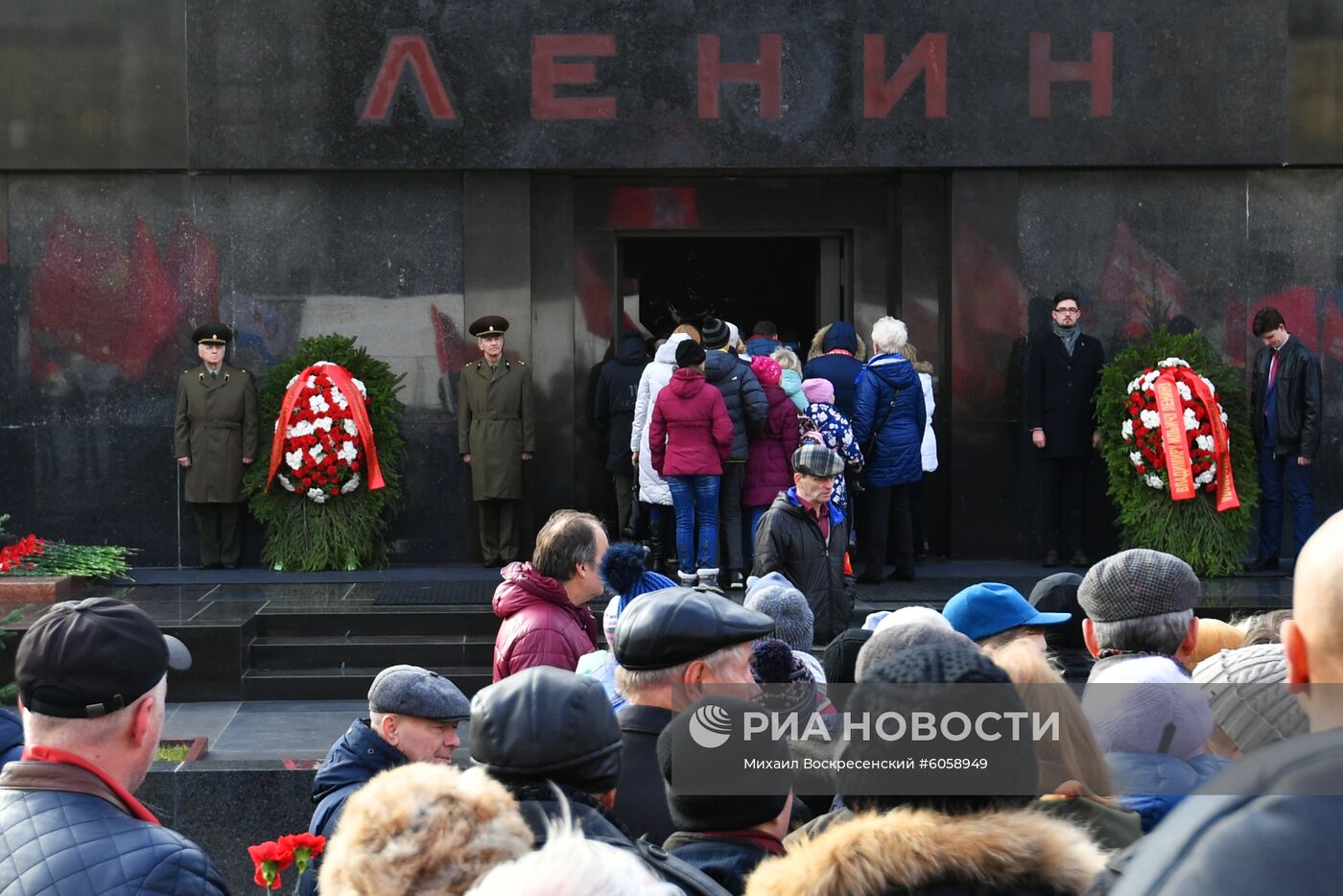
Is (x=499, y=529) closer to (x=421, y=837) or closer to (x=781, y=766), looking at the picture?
(x=781, y=766)

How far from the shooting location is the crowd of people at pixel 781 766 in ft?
5.29

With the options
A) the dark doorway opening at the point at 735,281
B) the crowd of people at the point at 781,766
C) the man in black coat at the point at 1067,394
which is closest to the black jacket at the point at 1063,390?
the man in black coat at the point at 1067,394

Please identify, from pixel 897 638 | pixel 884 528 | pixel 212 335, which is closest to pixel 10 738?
pixel 897 638

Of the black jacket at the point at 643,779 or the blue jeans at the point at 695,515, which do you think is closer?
the black jacket at the point at 643,779

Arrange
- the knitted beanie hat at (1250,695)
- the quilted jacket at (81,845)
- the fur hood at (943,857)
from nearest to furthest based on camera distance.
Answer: the fur hood at (943,857), the quilted jacket at (81,845), the knitted beanie hat at (1250,695)

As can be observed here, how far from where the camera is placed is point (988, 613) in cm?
501

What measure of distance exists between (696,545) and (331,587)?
2.85 metres

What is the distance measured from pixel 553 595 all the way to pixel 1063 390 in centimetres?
796

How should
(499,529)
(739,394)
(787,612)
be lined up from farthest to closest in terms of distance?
(499,529) → (739,394) → (787,612)

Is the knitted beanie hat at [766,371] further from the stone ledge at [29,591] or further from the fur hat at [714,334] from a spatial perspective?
the stone ledge at [29,591]

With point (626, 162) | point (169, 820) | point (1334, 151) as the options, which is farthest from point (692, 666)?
point (1334, 151)

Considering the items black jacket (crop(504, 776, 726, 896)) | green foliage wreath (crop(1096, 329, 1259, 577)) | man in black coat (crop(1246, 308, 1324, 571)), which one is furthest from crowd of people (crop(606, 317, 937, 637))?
black jacket (crop(504, 776, 726, 896))

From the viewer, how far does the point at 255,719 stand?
9898 millimetres

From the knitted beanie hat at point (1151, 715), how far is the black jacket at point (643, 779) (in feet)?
3.30
